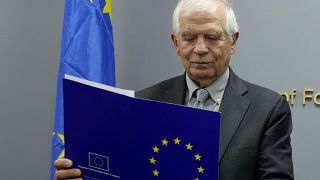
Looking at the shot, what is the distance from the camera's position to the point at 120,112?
50.2 inches

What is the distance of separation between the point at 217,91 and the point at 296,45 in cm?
93

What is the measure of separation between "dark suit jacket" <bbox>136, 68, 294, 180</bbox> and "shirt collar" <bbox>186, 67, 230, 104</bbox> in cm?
3

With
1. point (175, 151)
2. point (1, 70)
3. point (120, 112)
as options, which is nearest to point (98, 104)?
point (120, 112)

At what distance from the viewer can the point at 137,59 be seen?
9.71ft

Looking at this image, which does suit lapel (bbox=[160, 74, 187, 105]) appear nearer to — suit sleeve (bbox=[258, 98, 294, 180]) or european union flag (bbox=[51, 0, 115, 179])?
suit sleeve (bbox=[258, 98, 294, 180])

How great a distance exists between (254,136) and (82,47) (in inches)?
45.6

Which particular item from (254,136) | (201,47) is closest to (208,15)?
(201,47)

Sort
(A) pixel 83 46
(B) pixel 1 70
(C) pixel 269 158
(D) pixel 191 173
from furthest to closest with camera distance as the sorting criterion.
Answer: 1. (B) pixel 1 70
2. (A) pixel 83 46
3. (C) pixel 269 158
4. (D) pixel 191 173

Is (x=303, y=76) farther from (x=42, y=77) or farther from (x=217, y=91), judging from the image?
(x=42, y=77)

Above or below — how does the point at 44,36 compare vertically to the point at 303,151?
above

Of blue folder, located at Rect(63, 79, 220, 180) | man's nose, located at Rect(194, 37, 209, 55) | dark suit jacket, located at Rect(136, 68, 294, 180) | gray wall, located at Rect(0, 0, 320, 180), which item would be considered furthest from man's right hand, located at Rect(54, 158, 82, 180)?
gray wall, located at Rect(0, 0, 320, 180)

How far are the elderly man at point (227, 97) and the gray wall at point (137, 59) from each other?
83cm

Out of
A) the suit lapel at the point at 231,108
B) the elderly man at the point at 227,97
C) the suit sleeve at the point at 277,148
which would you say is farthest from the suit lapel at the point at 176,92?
the suit sleeve at the point at 277,148

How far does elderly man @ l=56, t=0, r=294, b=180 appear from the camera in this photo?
1.49 metres
